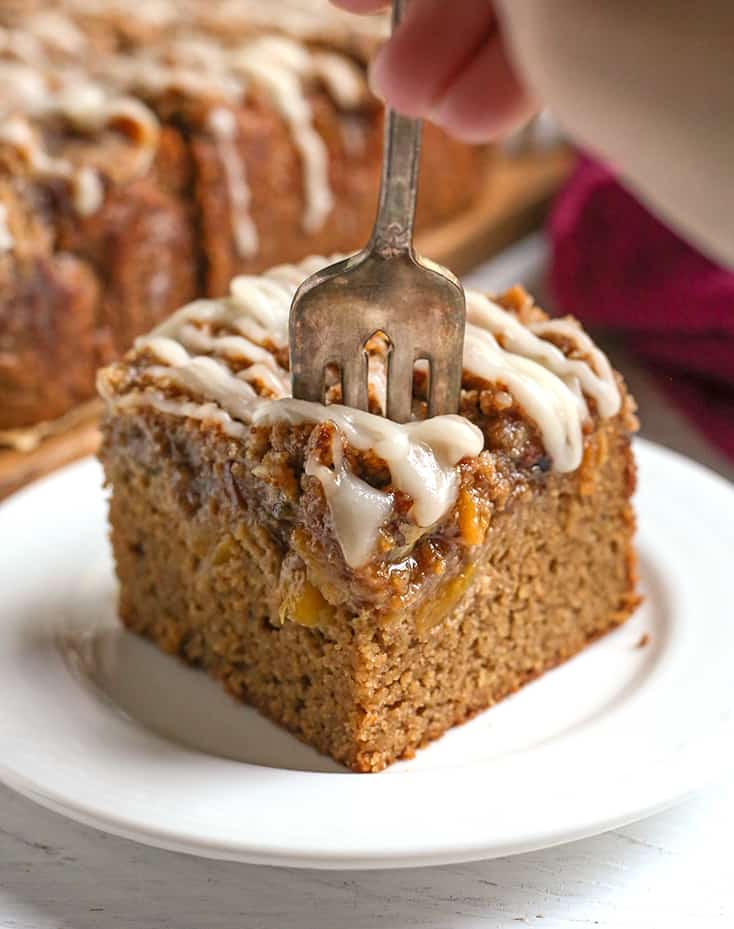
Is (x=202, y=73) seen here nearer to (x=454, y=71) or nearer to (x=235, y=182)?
(x=235, y=182)

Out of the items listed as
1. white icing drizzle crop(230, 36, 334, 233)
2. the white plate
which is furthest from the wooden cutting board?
the white plate

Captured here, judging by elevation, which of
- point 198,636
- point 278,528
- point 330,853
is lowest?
point 330,853

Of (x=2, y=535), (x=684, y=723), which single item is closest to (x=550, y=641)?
(x=684, y=723)

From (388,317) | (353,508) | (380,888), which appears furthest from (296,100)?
(380,888)

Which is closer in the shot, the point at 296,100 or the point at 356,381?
the point at 356,381

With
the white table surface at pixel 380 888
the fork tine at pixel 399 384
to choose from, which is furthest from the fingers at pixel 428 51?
the white table surface at pixel 380 888

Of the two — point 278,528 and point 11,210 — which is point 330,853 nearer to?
point 278,528
